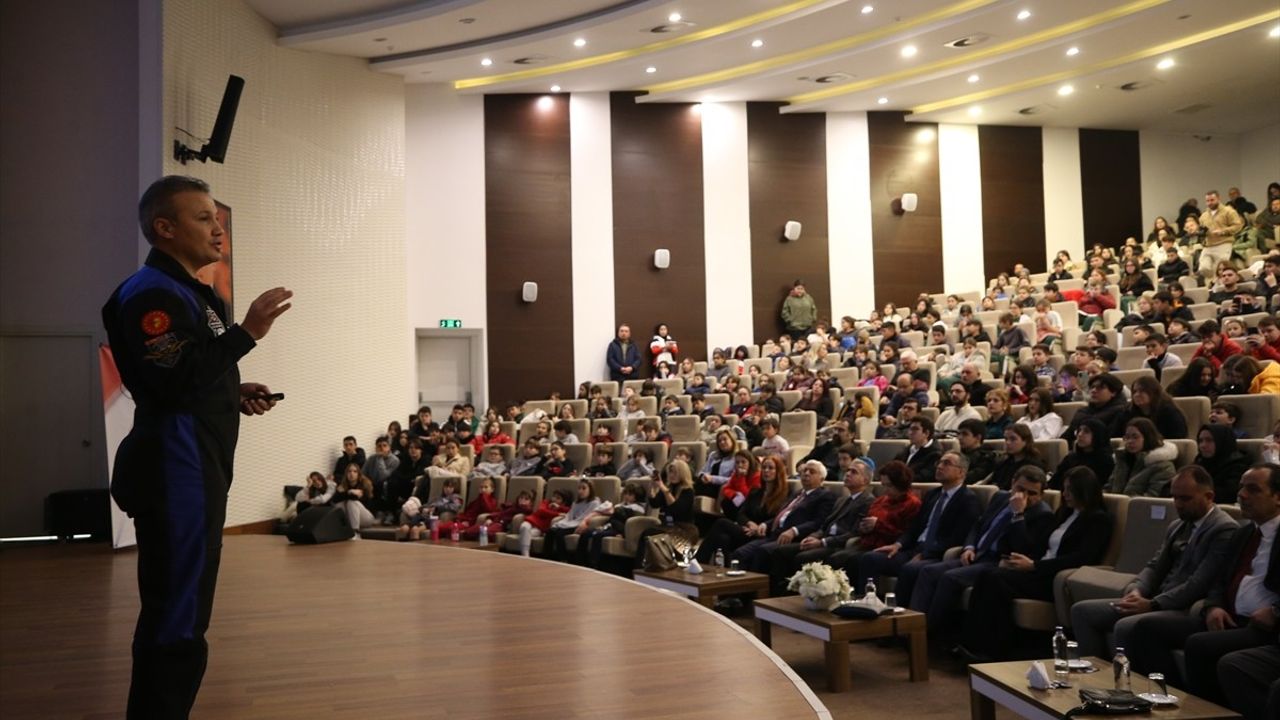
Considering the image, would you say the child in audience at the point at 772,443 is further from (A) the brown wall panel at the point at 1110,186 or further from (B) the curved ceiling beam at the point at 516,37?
(A) the brown wall panel at the point at 1110,186

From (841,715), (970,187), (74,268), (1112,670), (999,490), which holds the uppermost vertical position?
(970,187)

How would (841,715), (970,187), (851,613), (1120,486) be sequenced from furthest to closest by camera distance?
1. (970,187)
2. (1120,486)
3. (851,613)
4. (841,715)

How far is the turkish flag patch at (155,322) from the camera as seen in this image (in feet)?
6.41

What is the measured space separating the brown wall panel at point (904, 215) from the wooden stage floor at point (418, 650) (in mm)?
10309

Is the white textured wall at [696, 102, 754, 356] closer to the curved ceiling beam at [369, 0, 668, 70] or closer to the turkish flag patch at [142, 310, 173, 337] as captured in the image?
the curved ceiling beam at [369, 0, 668, 70]

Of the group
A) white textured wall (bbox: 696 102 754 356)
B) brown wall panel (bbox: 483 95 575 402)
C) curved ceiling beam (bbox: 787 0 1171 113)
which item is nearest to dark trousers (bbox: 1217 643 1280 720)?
curved ceiling beam (bbox: 787 0 1171 113)

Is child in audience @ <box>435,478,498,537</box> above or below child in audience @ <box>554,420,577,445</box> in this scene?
below

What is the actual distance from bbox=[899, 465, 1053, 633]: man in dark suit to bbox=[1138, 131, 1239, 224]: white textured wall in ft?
40.7

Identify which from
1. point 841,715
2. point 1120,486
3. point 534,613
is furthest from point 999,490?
point 534,613

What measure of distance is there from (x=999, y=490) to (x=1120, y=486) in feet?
1.92

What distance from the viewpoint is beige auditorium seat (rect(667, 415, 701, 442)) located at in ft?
33.3

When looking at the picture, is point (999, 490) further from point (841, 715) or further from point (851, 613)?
point (841, 715)

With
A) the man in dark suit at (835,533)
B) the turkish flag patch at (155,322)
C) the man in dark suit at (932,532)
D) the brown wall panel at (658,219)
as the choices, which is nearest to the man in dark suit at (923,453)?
the man in dark suit at (835,533)

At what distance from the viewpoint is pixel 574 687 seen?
3.26 meters
